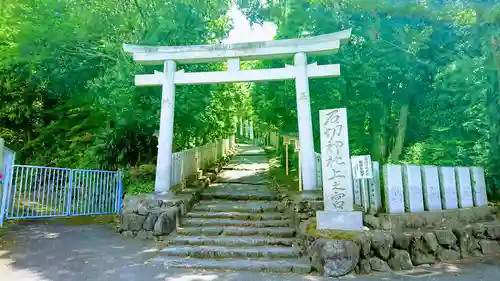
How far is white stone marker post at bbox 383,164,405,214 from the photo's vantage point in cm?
667

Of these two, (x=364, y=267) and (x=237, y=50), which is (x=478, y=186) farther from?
(x=237, y=50)

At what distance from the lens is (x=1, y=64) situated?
42.1 ft

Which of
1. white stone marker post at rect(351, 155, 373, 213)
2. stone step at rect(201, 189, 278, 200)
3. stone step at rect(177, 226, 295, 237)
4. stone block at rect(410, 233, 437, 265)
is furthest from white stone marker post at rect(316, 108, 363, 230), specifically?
stone step at rect(201, 189, 278, 200)

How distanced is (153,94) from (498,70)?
10269 millimetres

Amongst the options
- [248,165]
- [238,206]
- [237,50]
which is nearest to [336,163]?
[238,206]

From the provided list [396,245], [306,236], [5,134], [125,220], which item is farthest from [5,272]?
[5,134]

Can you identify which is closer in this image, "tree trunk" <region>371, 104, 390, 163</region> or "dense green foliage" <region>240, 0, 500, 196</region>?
"dense green foliage" <region>240, 0, 500, 196</region>

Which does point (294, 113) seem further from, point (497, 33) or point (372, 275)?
point (372, 275)

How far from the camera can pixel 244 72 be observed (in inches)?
361

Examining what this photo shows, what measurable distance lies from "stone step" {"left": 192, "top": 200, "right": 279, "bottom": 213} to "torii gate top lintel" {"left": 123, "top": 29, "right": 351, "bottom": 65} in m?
4.47

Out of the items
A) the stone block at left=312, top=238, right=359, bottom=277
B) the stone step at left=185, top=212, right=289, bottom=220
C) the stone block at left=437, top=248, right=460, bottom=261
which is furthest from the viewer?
the stone step at left=185, top=212, right=289, bottom=220

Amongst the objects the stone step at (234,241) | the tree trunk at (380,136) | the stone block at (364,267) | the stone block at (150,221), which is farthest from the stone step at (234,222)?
the tree trunk at (380,136)

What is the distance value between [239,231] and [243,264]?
146 cm

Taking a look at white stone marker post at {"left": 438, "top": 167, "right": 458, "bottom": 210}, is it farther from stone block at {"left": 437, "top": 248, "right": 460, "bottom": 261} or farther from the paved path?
the paved path
